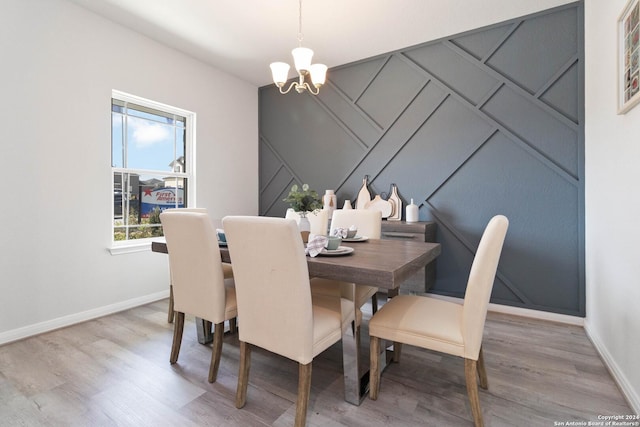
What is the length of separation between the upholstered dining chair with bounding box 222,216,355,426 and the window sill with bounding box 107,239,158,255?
212cm

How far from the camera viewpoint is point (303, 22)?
9.78ft

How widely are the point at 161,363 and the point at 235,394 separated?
654 mm

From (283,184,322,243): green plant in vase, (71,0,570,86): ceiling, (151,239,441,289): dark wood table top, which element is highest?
(71,0,570,86): ceiling

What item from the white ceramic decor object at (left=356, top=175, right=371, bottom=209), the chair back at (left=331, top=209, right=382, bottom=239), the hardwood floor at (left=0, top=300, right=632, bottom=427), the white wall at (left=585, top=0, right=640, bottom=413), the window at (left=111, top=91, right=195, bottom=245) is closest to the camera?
the hardwood floor at (left=0, top=300, right=632, bottom=427)

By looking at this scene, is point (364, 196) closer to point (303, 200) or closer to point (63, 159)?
point (303, 200)

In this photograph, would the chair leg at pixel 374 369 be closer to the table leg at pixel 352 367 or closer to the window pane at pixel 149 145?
the table leg at pixel 352 367

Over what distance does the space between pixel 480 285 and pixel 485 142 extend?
2.17m

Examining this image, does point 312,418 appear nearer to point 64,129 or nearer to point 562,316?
point 562,316

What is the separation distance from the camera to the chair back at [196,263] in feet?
5.81

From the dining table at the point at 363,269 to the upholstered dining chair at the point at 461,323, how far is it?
4.3 inches

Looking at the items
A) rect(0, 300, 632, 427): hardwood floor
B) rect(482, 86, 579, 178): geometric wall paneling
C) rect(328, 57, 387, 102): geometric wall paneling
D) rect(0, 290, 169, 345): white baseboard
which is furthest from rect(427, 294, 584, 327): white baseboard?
rect(0, 290, 169, 345): white baseboard

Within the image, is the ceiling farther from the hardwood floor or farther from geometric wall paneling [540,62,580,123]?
the hardwood floor

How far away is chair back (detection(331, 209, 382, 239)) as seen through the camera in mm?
2646

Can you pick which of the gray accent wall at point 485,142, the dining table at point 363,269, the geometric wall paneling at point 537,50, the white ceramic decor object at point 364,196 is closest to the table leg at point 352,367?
the dining table at point 363,269
